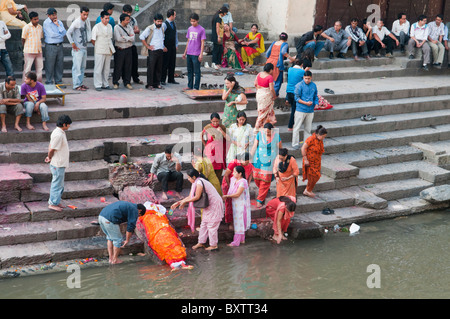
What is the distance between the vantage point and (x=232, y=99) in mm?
10531

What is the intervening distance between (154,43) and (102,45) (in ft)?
3.45

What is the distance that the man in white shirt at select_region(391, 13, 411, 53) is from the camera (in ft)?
54.1

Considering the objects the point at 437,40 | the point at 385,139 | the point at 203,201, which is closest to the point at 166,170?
the point at 203,201

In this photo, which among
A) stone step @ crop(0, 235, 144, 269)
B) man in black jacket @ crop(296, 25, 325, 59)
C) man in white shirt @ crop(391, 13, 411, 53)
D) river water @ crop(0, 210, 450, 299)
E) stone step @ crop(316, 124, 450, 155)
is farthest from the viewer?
man in white shirt @ crop(391, 13, 411, 53)

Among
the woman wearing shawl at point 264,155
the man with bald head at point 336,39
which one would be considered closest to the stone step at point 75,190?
the woman wearing shawl at point 264,155

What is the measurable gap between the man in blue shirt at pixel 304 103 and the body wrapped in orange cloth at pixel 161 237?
139 inches

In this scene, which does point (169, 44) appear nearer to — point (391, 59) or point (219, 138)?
point (219, 138)

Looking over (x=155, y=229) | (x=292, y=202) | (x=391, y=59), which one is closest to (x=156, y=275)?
(x=155, y=229)

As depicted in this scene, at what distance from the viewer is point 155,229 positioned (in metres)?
8.66

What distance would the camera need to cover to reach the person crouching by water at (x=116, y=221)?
8.34 meters

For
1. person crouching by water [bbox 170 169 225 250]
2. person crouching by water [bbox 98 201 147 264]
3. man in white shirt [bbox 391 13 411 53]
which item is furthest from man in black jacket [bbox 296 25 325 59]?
person crouching by water [bbox 98 201 147 264]

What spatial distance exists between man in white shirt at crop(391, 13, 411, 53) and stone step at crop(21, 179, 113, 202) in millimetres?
10134

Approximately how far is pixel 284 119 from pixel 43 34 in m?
4.99

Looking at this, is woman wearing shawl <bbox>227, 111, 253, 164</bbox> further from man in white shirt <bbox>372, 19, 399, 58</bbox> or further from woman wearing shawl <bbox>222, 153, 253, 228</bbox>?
man in white shirt <bbox>372, 19, 399, 58</bbox>
